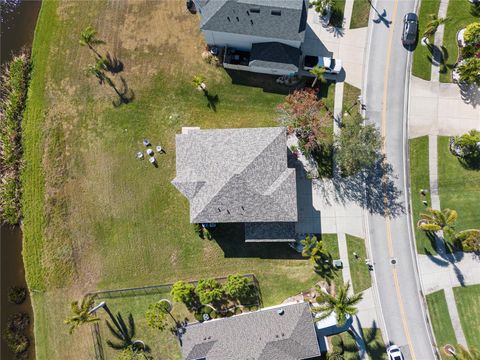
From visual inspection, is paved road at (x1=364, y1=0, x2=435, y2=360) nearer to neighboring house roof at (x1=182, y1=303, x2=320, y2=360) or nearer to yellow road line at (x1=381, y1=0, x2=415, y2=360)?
yellow road line at (x1=381, y1=0, x2=415, y2=360)

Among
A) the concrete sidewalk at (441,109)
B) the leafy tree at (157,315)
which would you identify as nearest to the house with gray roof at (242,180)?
the leafy tree at (157,315)

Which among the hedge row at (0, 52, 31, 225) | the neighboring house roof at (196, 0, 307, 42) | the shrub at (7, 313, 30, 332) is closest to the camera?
the neighboring house roof at (196, 0, 307, 42)

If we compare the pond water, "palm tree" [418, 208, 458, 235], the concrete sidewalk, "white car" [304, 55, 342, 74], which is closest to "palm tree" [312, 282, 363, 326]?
"palm tree" [418, 208, 458, 235]

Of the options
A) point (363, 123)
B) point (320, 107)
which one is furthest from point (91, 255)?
point (363, 123)

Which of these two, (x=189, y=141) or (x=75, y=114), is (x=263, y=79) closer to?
(x=189, y=141)

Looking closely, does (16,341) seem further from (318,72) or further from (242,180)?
(318,72)
